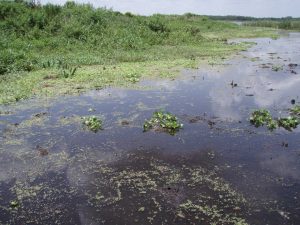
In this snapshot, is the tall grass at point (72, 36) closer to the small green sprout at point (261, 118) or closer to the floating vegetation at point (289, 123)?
the small green sprout at point (261, 118)

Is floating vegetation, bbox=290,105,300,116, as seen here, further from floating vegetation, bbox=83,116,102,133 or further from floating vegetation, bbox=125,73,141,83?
floating vegetation, bbox=125,73,141,83

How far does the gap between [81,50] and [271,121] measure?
1701cm

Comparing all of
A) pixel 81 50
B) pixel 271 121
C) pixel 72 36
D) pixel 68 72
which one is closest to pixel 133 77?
pixel 68 72

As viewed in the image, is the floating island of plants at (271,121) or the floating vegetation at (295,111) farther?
the floating vegetation at (295,111)

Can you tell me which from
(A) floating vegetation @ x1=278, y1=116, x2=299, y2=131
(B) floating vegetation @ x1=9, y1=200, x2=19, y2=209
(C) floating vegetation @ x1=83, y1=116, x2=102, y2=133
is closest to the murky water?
(B) floating vegetation @ x1=9, y1=200, x2=19, y2=209

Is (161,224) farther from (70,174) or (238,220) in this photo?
(70,174)

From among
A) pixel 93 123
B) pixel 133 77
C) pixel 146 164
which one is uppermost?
pixel 133 77

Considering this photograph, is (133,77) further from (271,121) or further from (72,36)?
(72,36)

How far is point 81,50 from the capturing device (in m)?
26.0

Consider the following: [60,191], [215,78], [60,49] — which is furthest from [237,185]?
[60,49]

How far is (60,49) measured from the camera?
2525 cm

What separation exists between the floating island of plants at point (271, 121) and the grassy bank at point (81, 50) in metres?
7.44

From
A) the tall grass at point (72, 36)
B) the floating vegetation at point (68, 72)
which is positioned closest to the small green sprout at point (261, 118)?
the floating vegetation at point (68, 72)

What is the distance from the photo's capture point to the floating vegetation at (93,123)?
11948mm
